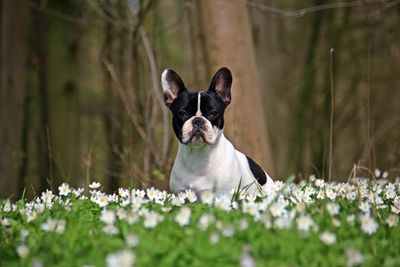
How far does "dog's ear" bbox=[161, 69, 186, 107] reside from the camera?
617 centimetres

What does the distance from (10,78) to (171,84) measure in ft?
23.8

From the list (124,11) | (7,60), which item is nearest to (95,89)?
(124,11)

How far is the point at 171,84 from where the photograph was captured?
6.22m

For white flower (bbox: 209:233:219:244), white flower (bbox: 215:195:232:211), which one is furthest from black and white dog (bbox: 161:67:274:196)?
white flower (bbox: 209:233:219:244)

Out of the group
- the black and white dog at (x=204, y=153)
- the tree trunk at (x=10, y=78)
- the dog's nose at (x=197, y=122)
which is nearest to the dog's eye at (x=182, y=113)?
the black and white dog at (x=204, y=153)

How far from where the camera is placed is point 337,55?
51.4 feet

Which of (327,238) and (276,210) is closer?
(327,238)

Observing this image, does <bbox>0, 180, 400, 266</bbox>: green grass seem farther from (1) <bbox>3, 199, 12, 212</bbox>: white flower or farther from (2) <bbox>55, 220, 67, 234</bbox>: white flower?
(1) <bbox>3, 199, 12, 212</bbox>: white flower

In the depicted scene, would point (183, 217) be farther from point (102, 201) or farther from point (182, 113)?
point (182, 113)

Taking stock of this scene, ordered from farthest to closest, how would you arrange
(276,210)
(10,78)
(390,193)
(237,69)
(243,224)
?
(10,78)
(237,69)
(390,193)
(276,210)
(243,224)

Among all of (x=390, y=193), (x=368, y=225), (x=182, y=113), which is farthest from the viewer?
(x=182, y=113)

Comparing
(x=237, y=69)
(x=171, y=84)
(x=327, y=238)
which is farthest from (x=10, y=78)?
(x=327, y=238)

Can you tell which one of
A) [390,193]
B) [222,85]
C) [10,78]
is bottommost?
[10,78]

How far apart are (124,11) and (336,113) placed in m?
5.70
